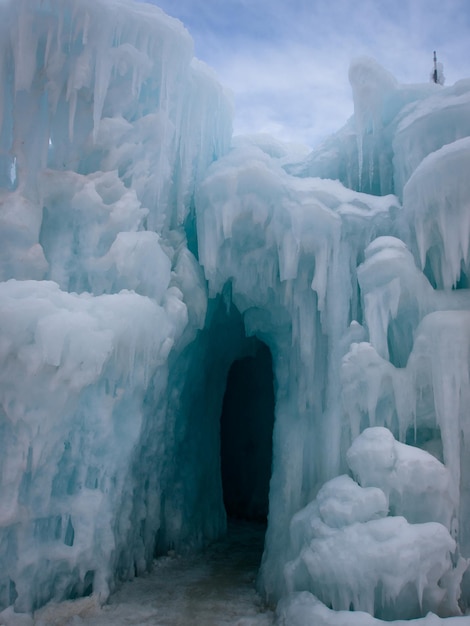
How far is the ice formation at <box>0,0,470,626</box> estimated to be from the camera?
621 cm

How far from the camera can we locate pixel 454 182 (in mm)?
7113

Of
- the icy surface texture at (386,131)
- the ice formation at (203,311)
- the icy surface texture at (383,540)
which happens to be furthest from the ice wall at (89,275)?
the icy surface texture at (383,540)

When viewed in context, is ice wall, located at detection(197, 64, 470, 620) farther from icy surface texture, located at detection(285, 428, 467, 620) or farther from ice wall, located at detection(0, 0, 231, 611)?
ice wall, located at detection(0, 0, 231, 611)

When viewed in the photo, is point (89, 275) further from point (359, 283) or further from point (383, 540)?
point (383, 540)

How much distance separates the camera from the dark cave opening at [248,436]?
607 inches

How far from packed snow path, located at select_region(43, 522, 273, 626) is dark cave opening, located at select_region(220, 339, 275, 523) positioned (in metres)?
4.60

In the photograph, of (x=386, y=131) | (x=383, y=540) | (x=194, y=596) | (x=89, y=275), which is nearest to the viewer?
(x=383, y=540)

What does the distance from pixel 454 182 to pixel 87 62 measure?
5846 millimetres

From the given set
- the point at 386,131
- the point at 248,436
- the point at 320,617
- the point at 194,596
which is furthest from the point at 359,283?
the point at 248,436

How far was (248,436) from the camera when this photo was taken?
16.4 m

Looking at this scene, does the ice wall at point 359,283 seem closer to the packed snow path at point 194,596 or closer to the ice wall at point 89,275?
the packed snow path at point 194,596

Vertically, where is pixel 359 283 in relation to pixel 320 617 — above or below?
above

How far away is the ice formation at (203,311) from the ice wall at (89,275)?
3 cm

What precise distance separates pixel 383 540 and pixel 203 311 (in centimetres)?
505
